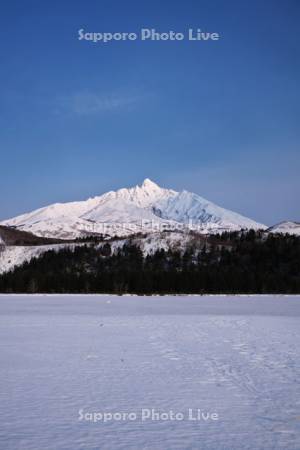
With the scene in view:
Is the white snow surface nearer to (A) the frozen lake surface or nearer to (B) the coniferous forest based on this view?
(B) the coniferous forest

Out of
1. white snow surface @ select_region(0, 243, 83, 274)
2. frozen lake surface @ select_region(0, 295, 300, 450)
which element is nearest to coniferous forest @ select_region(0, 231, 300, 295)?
white snow surface @ select_region(0, 243, 83, 274)

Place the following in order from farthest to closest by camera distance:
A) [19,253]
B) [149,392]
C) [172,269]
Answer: [19,253]
[172,269]
[149,392]

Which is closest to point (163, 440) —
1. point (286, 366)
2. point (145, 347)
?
point (286, 366)

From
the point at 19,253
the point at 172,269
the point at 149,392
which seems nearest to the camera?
the point at 149,392

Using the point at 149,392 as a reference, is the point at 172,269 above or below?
above

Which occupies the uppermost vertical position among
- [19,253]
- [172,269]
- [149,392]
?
[19,253]

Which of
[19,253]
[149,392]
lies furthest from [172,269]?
[149,392]

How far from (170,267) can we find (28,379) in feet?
389

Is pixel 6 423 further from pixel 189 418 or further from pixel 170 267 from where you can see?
pixel 170 267

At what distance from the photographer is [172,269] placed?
121 meters

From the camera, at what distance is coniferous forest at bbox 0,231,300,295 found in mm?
108562

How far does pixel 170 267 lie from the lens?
130 m

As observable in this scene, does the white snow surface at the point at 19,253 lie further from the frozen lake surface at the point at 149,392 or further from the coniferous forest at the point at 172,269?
the frozen lake surface at the point at 149,392

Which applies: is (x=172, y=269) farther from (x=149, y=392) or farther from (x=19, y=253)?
(x=149, y=392)
